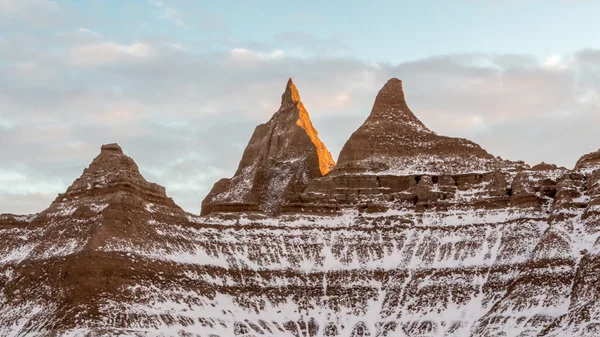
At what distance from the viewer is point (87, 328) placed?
19938 cm

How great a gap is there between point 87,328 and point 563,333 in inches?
2436

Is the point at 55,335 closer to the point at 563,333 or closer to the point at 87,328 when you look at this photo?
the point at 87,328

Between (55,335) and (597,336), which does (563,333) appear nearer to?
(597,336)

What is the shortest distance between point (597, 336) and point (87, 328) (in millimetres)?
65688

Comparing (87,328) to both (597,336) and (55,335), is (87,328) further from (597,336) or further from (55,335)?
(597,336)

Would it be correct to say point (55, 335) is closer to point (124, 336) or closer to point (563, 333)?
point (124, 336)

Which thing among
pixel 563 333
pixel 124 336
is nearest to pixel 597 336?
pixel 563 333

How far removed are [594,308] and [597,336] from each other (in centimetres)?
855

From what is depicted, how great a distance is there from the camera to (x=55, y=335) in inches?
7810

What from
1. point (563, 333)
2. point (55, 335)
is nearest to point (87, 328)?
point (55, 335)

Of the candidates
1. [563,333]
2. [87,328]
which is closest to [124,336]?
[87,328]

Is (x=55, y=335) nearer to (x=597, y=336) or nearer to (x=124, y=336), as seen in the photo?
(x=124, y=336)

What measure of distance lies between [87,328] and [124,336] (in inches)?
199

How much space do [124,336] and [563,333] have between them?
57.0 m
